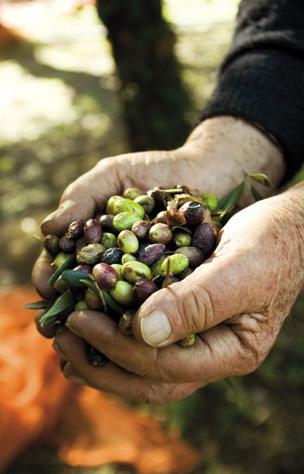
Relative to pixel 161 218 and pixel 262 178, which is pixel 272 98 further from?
pixel 161 218

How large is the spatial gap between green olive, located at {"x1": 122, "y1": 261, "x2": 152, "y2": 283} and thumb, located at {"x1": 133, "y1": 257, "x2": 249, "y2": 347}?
114 mm

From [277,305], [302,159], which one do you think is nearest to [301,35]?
[302,159]

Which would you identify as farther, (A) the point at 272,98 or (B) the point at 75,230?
(A) the point at 272,98

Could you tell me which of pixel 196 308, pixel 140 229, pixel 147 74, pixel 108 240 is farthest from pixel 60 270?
pixel 147 74

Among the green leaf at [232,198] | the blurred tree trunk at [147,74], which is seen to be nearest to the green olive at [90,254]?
the green leaf at [232,198]

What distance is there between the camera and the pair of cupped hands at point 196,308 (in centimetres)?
154

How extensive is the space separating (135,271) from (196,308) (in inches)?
8.4

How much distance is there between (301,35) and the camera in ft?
7.50

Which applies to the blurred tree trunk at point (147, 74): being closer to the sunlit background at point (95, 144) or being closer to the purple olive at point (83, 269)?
the sunlit background at point (95, 144)

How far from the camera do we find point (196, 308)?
1.52 metres

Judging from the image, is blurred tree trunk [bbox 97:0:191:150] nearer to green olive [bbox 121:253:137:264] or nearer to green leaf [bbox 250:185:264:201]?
green leaf [bbox 250:185:264:201]

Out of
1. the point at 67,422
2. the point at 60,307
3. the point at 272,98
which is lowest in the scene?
the point at 67,422

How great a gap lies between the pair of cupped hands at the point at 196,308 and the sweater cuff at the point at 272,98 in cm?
43

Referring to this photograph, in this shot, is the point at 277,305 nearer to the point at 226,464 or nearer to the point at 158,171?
the point at 158,171
